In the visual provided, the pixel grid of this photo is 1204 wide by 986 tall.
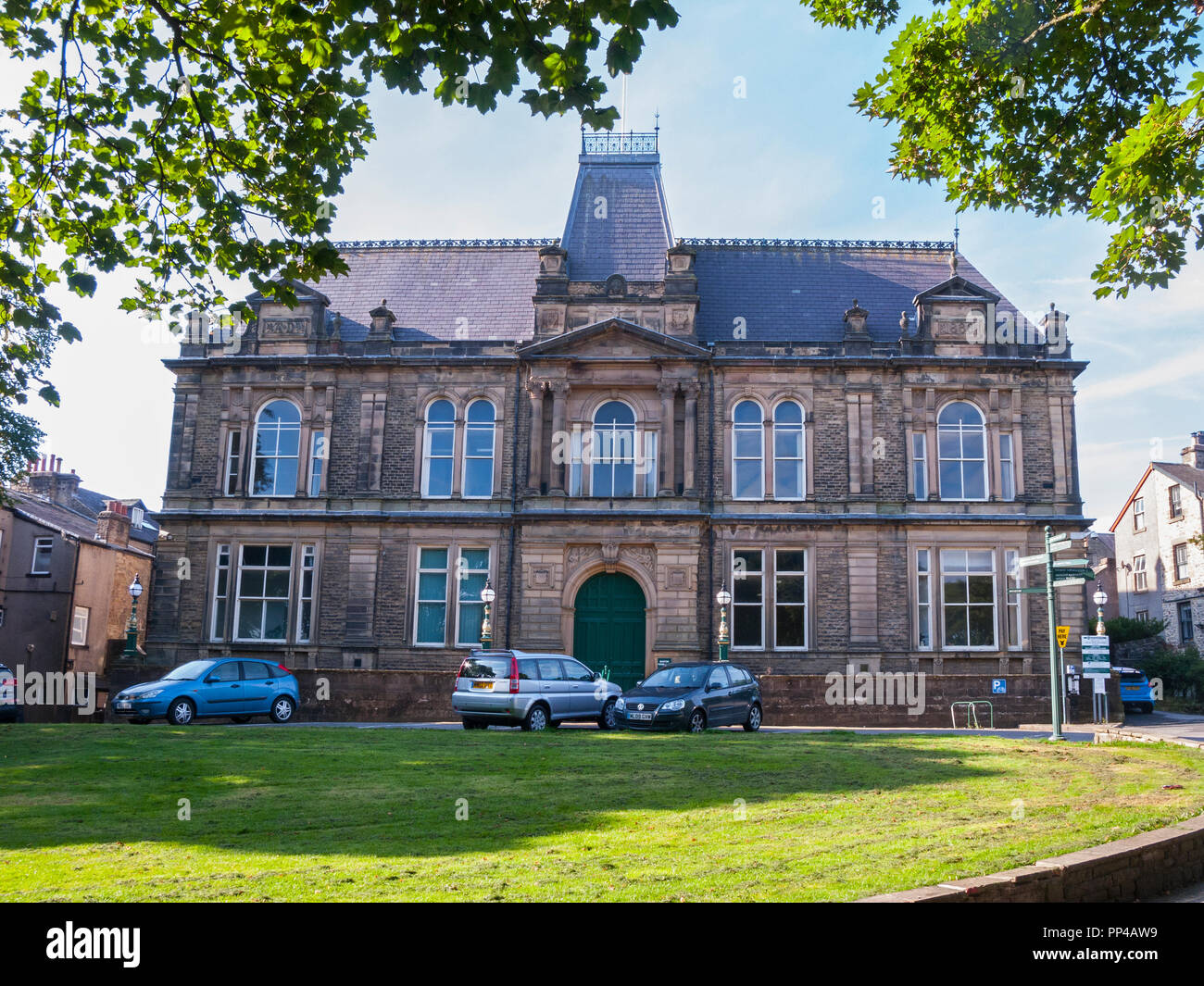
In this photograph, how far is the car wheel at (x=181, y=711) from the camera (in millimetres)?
21938

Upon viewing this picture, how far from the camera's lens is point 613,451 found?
30.3 meters

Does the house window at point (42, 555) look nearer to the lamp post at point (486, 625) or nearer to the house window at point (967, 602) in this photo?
the lamp post at point (486, 625)

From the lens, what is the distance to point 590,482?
30094 millimetres

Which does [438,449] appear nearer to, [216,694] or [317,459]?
[317,459]

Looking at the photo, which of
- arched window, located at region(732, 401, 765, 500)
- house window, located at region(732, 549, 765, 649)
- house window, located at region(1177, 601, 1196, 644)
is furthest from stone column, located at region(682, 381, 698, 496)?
house window, located at region(1177, 601, 1196, 644)

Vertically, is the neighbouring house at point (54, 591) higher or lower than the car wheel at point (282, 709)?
higher

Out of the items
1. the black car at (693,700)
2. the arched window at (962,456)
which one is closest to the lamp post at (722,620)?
the black car at (693,700)

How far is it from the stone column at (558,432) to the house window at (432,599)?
3.92 metres

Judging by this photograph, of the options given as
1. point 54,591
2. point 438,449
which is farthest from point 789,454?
point 54,591
